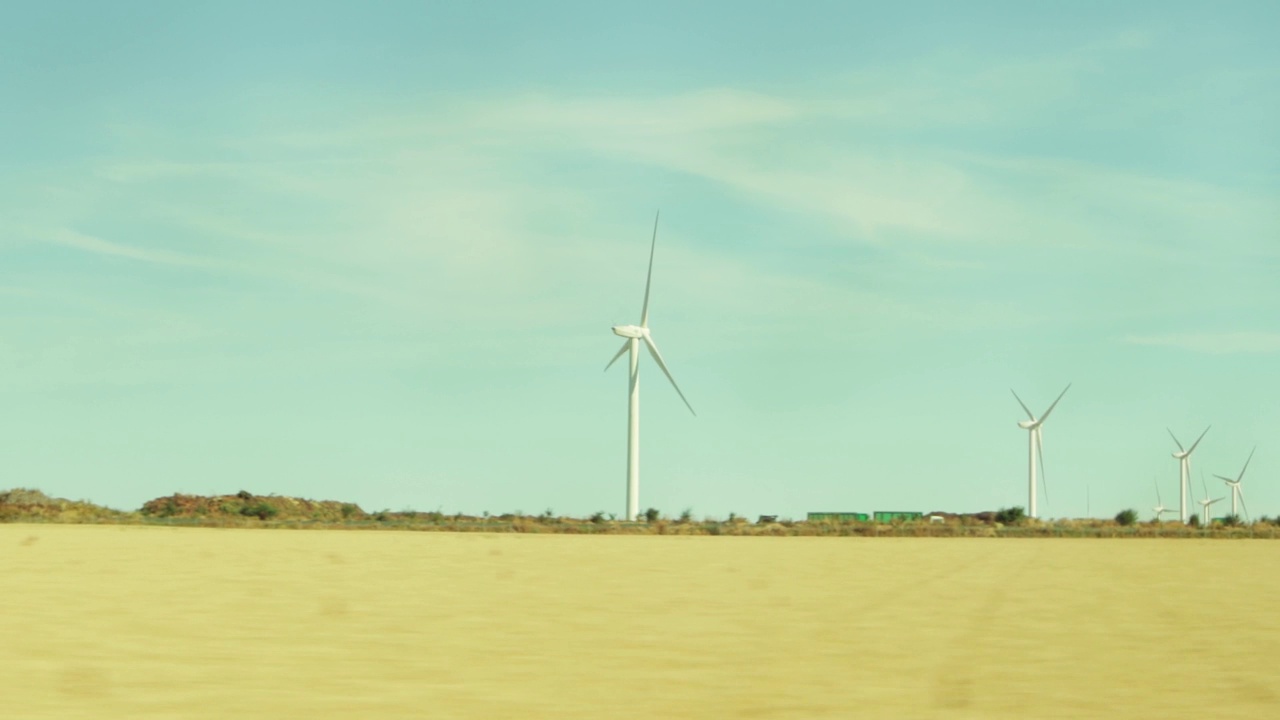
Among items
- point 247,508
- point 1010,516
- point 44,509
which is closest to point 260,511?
point 247,508

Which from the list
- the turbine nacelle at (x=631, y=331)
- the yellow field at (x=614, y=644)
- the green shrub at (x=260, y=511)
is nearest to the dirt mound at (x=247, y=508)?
Answer: the green shrub at (x=260, y=511)

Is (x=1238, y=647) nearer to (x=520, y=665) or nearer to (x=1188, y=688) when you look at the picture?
(x=1188, y=688)

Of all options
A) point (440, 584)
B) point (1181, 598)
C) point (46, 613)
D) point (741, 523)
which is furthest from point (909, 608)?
point (741, 523)

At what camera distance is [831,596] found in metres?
18.5

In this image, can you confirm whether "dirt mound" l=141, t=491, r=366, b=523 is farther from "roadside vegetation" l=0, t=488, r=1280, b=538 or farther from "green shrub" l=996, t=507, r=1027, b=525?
"green shrub" l=996, t=507, r=1027, b=525

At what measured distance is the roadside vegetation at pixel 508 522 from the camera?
68938 millimetres

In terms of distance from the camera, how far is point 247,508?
8750 centimetres

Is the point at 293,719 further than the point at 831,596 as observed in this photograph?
No

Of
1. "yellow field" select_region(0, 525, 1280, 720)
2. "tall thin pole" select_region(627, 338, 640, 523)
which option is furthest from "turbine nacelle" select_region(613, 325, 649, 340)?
"yellow field" select_region(0, 525, 1280, 720)

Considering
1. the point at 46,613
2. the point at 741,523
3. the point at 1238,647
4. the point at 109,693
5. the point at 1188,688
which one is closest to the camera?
the point at 109,693

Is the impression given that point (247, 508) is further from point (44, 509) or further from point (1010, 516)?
point (1010, 516)

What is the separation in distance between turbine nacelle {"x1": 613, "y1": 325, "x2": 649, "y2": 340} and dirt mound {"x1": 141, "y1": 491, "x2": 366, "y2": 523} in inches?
828

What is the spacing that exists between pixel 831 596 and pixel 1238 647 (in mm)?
6666

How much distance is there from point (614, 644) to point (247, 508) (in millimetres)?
79695
